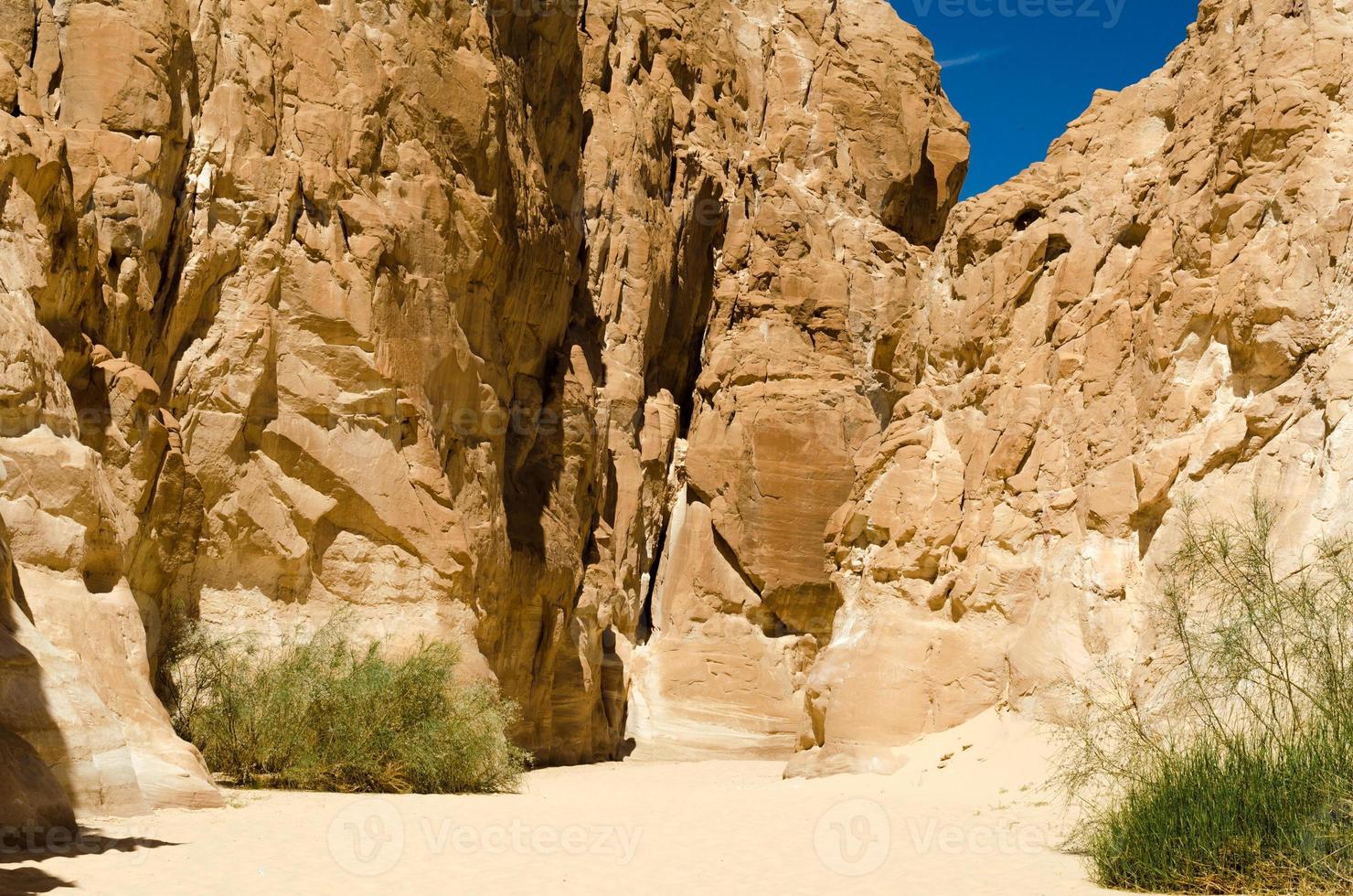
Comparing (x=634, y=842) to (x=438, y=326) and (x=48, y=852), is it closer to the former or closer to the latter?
(x=48, y=852)

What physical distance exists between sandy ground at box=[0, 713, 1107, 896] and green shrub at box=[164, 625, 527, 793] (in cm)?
130

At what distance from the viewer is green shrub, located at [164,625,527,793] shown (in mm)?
19062

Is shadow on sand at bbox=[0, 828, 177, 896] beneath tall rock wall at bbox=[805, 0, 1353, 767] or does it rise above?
beneath

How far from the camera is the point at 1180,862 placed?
10.3 meters

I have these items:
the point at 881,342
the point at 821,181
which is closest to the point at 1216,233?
the point at 881,342

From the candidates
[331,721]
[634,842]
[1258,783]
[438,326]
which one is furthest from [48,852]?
[438,326]

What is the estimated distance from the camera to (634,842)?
14344 mm

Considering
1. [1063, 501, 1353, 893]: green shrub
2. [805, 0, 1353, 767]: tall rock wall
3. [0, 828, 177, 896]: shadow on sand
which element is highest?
[805, 0, 1353, 767]: tall rock wall

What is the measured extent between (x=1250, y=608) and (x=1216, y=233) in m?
10.1

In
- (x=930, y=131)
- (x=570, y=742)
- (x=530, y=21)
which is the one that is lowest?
(x=570, y=742)

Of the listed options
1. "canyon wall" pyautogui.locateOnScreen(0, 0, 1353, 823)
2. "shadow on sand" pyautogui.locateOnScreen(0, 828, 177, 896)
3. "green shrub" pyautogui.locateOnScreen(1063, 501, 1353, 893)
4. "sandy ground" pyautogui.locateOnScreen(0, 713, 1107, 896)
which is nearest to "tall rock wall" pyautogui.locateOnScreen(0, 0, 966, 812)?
"canyon wall" pyautogui.locateOnScreen(0, 0, 1353, 823)

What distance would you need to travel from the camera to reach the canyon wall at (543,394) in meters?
17.0

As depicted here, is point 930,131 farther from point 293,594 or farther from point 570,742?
point 293,594

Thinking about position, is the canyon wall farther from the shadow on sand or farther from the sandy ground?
the sandy ground
